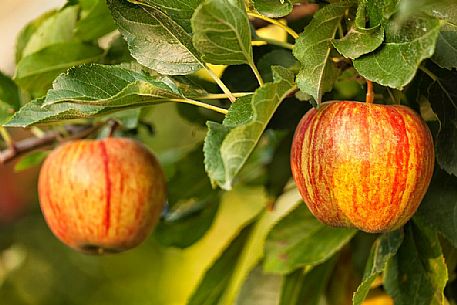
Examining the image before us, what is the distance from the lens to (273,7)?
1.85 feet

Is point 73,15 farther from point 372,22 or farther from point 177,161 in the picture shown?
point 372,22

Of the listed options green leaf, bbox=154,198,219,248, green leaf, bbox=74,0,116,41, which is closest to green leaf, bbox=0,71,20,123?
green leaf, bbox=74,0,116,41

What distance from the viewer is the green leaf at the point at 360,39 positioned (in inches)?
21.2

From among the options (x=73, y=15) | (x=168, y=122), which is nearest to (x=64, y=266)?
(x=168, y=122)

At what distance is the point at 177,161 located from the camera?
0.97 meters

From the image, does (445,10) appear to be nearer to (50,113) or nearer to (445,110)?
(445,110)

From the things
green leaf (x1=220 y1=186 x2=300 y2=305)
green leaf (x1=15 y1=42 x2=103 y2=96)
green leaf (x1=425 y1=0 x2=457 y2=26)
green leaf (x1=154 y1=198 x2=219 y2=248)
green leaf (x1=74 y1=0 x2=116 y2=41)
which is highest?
green leaf (x1=425 y1=0 x2=457 y2=26)

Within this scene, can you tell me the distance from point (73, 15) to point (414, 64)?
43 cm

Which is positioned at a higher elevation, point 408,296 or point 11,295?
point 408,296

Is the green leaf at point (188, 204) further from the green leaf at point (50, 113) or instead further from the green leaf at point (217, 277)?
the green leaf at point (50, 113)

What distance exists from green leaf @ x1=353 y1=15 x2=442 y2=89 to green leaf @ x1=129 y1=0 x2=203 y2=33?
116 mm

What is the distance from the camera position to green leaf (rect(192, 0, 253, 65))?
0.50 m

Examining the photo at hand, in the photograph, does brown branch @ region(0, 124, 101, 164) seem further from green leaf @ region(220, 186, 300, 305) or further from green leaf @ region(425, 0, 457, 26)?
green leaf @ region(425, 0, 457, 26)

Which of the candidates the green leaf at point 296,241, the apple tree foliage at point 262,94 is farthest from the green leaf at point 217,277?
the green leaf at point 296,241
